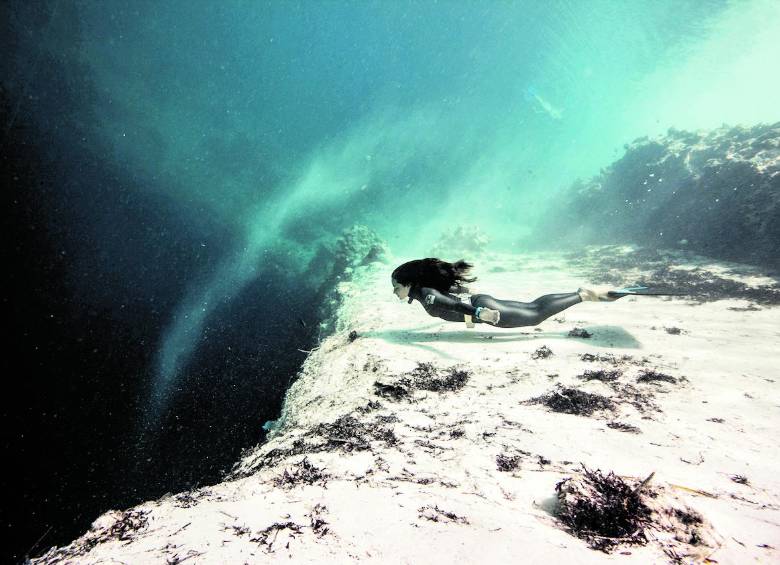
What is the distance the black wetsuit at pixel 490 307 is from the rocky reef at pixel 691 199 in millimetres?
9142

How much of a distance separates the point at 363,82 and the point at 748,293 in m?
62.2

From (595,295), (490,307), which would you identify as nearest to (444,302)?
(490,307)

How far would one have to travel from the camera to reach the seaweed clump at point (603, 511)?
125cm

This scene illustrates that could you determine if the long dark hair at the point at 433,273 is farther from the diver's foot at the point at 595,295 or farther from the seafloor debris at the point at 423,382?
the diver's foot at the point at 595,295

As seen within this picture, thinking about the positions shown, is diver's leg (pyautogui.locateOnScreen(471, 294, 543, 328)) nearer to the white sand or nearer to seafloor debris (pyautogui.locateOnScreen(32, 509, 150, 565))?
the white sand

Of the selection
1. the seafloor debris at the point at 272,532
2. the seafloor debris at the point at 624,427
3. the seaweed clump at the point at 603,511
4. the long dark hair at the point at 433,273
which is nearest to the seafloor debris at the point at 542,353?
the long dark hair at the point at 433,273

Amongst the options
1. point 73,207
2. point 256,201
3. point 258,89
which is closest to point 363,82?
point 258,89

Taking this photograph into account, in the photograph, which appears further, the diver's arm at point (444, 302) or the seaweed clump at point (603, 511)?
the diver's arm at point (444, 302)

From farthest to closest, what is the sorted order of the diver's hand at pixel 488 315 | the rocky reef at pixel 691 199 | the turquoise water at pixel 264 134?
1. the turquoise water at pixel 264 134
2. the rocky reef at pixel 691 199
3. the diver's hand at pixel 488 315

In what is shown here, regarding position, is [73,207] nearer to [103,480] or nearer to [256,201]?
[256,201]

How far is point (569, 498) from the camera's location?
57.9 inches

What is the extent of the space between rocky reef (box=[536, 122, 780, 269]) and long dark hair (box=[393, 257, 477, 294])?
10187mm

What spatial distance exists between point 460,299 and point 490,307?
1.40ft

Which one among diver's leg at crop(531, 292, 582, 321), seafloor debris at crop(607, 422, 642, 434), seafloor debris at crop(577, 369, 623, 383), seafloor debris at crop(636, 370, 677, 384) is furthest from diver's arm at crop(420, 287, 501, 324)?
seafloor debris at crop(607, 422, 642, 434)
